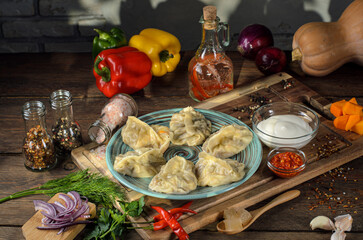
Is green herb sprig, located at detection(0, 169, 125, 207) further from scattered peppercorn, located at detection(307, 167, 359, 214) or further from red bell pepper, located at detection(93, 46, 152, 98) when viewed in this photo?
scattered peppercorn, located at detection(307, 167, 359, 214)

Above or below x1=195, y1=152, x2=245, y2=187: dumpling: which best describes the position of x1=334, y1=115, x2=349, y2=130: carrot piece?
above

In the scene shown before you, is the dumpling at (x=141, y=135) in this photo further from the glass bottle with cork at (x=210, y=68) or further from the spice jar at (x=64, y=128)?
the glass bottle with cork at (x=210, y=68)

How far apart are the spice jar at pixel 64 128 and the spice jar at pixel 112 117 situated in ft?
0.30

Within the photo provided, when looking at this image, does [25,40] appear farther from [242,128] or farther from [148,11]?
[242,128]

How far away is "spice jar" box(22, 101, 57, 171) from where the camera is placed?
8.01 ft

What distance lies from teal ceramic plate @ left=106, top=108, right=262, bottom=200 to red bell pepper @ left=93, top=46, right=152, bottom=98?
0.46 meters

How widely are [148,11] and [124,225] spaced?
2.08m

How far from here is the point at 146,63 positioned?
3.23 m

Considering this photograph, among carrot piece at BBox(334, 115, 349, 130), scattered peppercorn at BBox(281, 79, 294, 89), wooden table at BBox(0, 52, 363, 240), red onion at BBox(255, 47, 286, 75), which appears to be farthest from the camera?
red onion at BBox(255, 47, 286, 75)

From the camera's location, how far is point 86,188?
92.0 inches

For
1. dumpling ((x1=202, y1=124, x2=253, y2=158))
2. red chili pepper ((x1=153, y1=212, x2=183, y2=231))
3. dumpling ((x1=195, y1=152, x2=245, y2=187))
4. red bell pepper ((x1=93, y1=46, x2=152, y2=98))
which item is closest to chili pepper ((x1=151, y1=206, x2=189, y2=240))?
red chili pepper ((x1=153, y1=212, x2=183, y2=231))

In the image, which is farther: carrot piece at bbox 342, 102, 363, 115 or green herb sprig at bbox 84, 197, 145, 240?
carrot piece at bbox 342, 102, 363, 115

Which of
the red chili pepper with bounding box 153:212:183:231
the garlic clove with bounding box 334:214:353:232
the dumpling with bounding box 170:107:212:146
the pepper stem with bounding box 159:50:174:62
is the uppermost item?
the pepper stem with bounding box 159:50:174:62

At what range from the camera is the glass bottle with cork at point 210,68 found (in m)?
2.94
